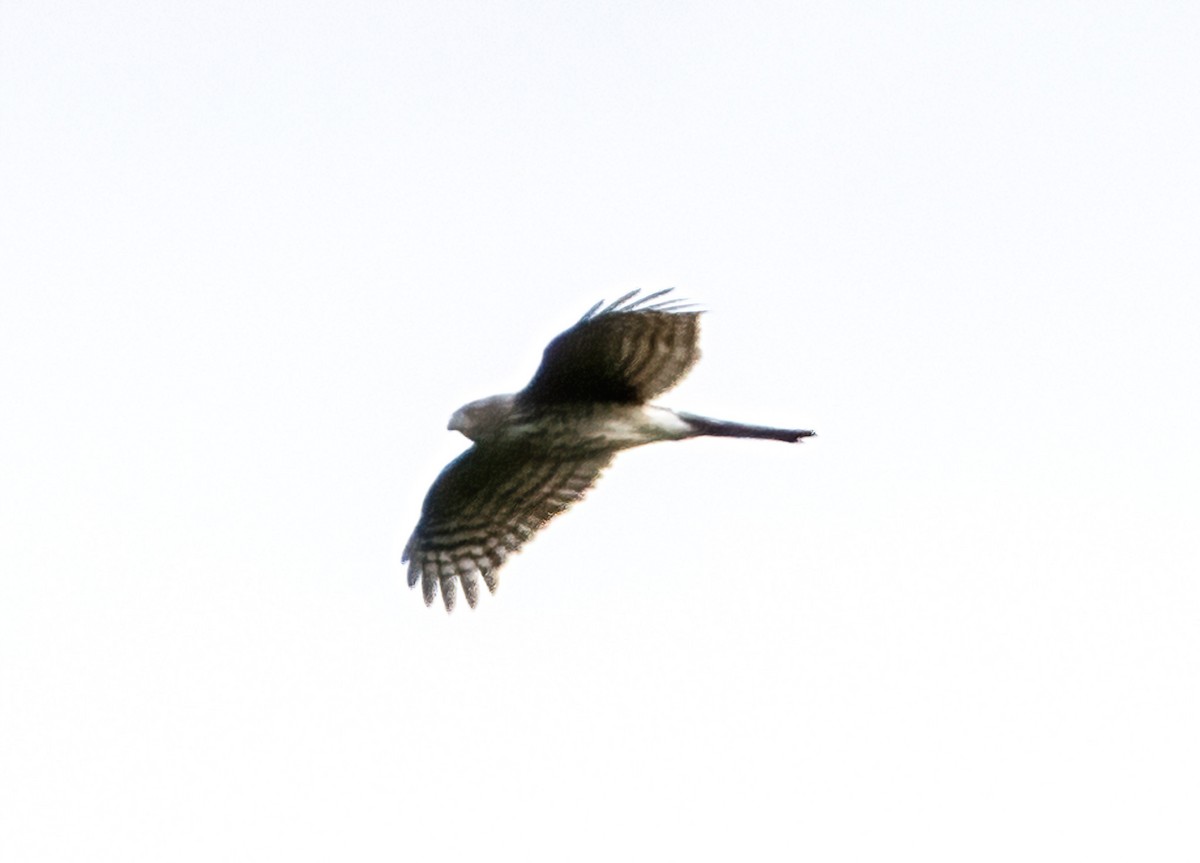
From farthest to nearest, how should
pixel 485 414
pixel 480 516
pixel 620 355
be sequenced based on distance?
pixel 480 516 < pixel 485 414 < pixel 620 355

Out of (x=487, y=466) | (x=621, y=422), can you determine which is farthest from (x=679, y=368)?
(x=487, y=466)

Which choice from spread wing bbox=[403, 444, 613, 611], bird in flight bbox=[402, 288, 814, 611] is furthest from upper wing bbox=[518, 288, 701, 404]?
spread wing bbox=[403, 444, 613, 611]

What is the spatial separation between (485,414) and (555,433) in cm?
41

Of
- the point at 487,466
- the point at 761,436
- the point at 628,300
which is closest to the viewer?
the point at 628,300

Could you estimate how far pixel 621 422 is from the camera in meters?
10.5

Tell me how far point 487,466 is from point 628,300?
1.85 meters

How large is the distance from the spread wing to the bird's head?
0.41 meters

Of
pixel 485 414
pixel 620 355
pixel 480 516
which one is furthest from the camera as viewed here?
pixel 480 516

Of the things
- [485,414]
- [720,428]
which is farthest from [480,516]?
[720,428]

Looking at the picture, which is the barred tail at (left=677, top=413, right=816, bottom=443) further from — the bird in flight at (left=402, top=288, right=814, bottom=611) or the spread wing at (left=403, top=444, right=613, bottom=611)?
the spread wing at (left=403, top=444, right=613, bottom=611)

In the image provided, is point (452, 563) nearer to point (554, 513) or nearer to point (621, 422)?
point (554, 513)

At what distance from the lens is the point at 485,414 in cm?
1076

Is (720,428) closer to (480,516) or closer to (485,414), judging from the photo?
(485,414)

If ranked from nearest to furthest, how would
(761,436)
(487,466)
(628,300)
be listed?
(628,300)
(761,436)
(487,466)
